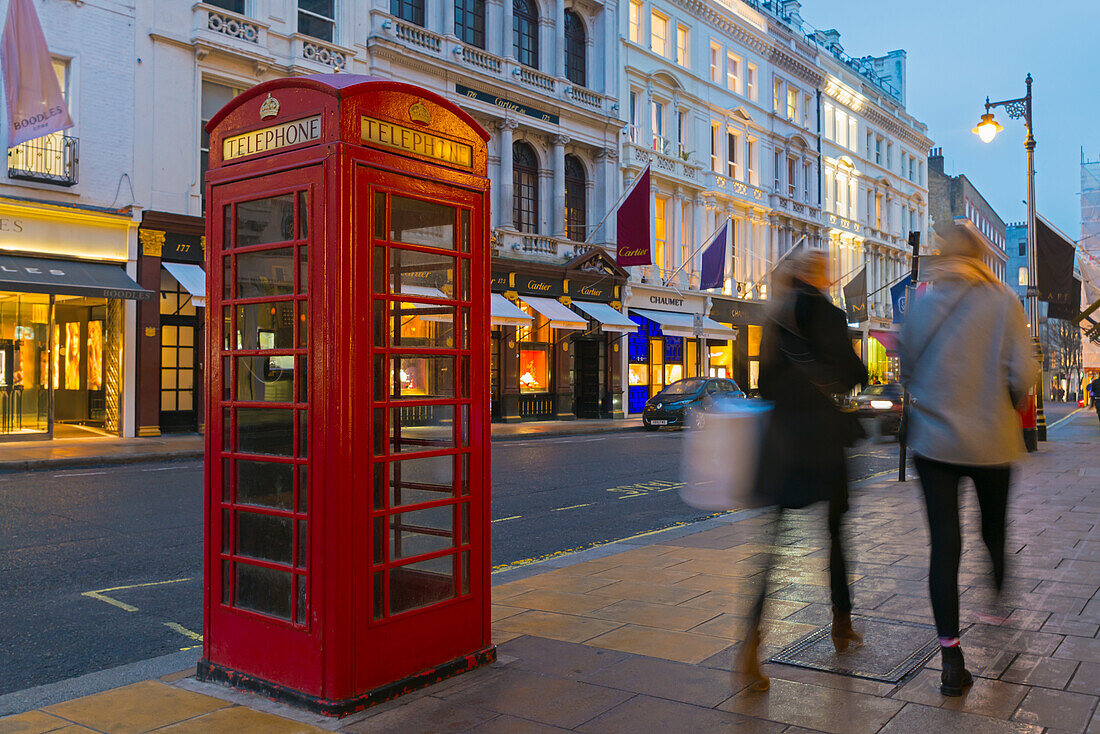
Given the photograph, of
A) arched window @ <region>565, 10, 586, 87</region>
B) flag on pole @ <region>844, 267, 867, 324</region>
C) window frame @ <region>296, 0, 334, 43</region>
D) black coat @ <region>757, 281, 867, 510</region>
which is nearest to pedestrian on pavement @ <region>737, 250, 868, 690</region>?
black coat @ <region>757, 281, 867, 510</region>

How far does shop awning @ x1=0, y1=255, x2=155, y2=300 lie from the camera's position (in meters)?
17.0

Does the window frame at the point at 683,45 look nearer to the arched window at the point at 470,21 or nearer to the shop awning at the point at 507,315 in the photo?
the arched window at the point at 470,21

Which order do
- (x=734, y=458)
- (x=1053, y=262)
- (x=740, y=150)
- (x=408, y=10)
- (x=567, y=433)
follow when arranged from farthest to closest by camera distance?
(x=740, y=150) → (x=408, y=10) → (x=567, y=433) → (x=1053, y=262) → (x=734, y=458)

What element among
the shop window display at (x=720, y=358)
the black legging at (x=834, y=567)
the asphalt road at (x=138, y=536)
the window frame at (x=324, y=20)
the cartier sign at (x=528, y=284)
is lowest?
the asphalt road at (x=138, y=536)

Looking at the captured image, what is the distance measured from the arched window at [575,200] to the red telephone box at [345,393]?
2652 centimetres

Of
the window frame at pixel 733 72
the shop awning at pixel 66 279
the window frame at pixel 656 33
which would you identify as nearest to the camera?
the shop awning at pixel 66 279

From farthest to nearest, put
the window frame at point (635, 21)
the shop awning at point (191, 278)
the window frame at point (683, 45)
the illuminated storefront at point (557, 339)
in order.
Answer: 1. the window frame at point (683, 45)
2. the window frame at point (635, 21)
3. the illuminated storefront at point (557, 339)
4. the shop awning at point (191, 278)

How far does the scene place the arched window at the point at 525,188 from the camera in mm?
28625

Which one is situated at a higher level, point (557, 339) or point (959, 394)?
point (557, 339)

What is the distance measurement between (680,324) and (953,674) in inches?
1207

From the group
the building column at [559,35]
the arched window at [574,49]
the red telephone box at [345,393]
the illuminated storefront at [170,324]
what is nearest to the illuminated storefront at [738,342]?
the arched window at [574,49]

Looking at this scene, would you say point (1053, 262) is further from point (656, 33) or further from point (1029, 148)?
point (656, 33)

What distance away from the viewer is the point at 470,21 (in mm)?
27125

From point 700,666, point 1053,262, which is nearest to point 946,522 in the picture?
point 700,666
